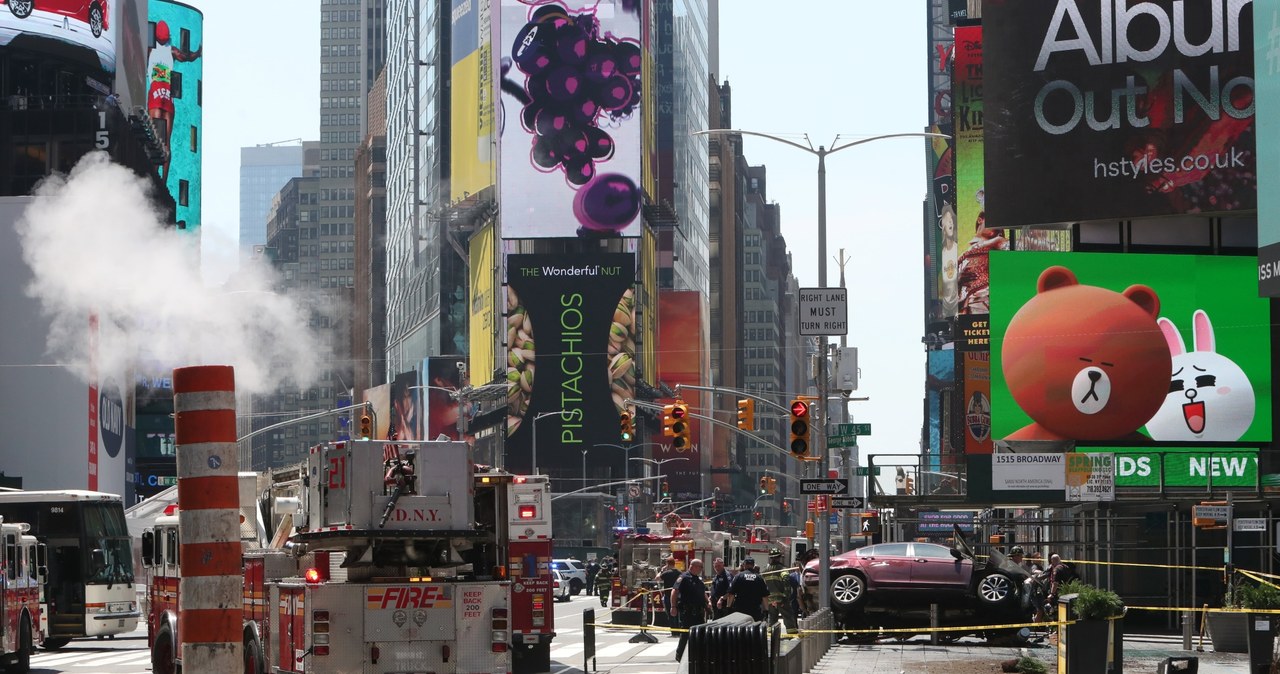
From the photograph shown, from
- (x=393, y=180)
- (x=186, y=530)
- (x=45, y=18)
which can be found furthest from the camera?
(x=393, y=180)

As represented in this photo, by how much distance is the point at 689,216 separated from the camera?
574ft

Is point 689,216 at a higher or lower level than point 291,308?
higher

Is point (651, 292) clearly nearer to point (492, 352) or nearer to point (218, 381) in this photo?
point (492, 352)

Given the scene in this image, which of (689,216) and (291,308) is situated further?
(689,216)

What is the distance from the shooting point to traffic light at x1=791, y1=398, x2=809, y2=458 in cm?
3145

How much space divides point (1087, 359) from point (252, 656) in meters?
36.6

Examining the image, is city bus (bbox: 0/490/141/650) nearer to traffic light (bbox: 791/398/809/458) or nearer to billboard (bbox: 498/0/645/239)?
traffic light (bbox: 791/398/809/458)

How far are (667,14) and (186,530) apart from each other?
160900mm

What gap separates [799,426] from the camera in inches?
1241

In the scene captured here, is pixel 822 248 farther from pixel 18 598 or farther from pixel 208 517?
pixel 208 517

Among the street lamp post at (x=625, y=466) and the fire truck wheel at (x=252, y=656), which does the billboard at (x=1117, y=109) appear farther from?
the street lamp post at (x=625, y=466)

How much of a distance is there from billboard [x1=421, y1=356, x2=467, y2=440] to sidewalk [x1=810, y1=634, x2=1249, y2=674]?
11392cm

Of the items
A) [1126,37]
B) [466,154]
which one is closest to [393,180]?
[466,154]

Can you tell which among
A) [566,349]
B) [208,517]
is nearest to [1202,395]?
[208,517]
